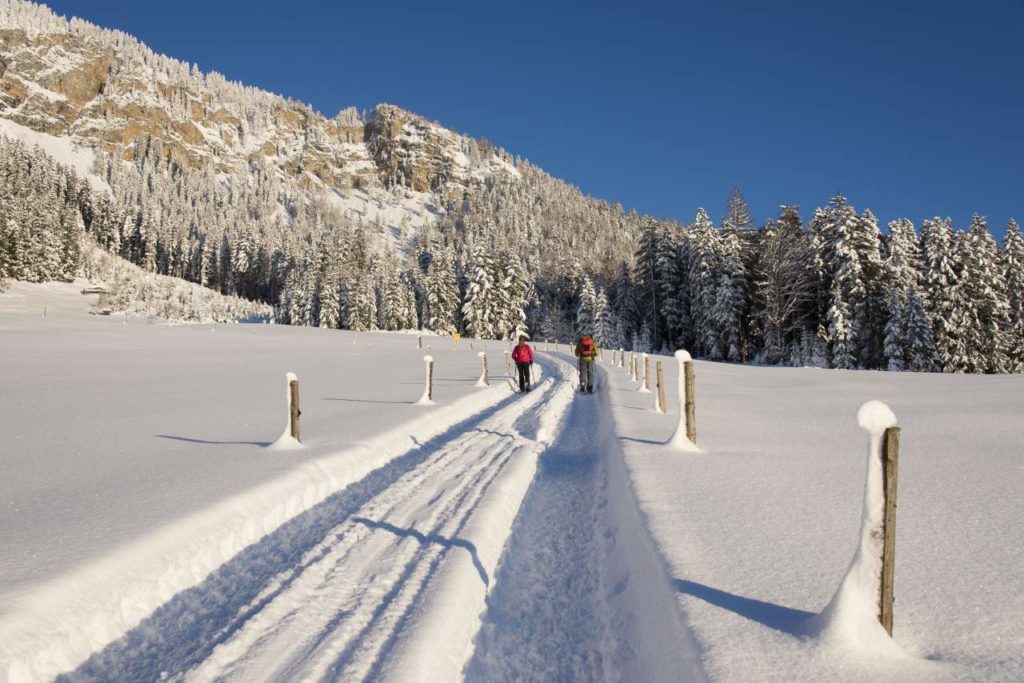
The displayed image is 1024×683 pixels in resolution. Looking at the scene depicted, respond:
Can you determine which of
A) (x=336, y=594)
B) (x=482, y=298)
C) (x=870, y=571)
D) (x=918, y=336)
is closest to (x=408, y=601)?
(x=336, y=594)

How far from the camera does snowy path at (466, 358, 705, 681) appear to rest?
11.2 feet

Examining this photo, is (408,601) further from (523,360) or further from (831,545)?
(523,360)

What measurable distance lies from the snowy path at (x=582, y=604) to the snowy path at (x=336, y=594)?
223 mm

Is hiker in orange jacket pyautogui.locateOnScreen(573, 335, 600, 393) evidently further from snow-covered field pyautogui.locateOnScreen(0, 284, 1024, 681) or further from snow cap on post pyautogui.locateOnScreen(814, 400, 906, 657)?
snow cap on post pyautogui.locateOnScreen(814, 400, 906, 657)

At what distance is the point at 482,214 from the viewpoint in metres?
196

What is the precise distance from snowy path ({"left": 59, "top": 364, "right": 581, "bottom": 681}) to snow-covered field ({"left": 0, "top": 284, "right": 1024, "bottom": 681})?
22mm

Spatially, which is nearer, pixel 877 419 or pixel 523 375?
pixel 877 419

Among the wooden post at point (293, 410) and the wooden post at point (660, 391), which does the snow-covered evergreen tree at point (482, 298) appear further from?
the wooden post at point (293, 410)

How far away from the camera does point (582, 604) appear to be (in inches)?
171

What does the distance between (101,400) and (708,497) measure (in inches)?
637

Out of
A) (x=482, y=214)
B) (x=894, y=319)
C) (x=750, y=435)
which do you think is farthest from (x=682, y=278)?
(x=482, y=214)

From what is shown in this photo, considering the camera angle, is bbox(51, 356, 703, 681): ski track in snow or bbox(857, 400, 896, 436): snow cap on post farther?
bbox(51, 356, 703, 681): ski track in snow

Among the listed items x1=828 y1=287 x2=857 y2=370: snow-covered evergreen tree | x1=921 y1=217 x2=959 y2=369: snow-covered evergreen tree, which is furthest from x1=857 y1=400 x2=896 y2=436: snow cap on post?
x1=921 y1=217 x2=959 y2=369: snow-covered evergreen tree

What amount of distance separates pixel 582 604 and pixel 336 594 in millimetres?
1935
